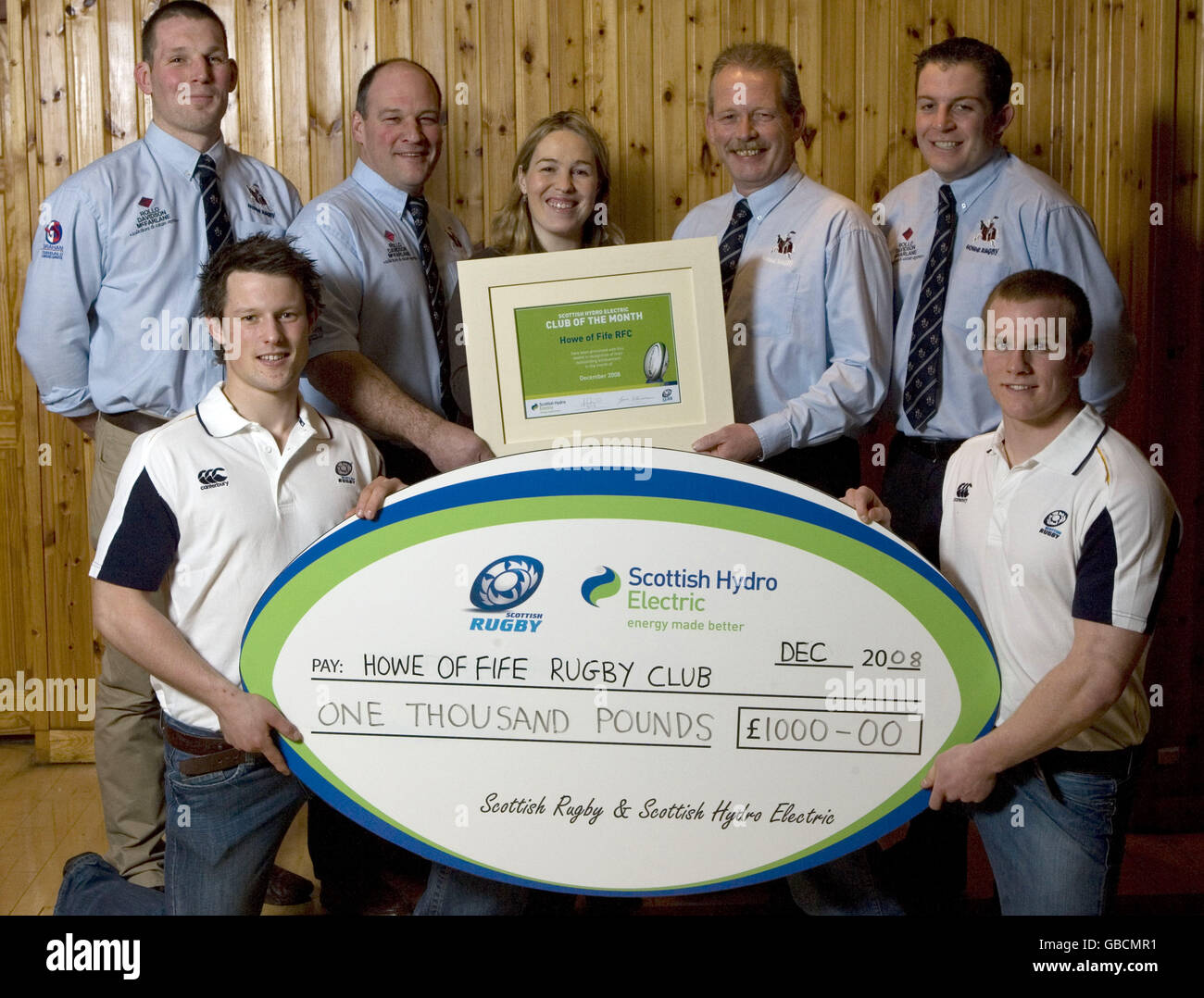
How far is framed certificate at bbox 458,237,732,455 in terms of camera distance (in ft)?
5.83

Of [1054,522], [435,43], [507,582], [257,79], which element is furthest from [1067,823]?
[257,79]

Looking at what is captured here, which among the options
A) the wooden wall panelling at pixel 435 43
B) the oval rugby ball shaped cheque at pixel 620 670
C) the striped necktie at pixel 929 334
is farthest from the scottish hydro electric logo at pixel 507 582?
the wooden wall panelling at pixel 435 43

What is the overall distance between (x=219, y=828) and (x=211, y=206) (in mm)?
1357

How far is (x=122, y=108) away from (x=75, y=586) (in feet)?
4.62

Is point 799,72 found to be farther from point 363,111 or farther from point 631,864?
point 631,864

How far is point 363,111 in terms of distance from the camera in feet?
7.67

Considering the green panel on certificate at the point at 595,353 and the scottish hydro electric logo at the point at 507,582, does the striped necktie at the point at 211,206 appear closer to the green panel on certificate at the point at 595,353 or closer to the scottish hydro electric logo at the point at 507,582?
the green panel on certificate at the point at 595,353

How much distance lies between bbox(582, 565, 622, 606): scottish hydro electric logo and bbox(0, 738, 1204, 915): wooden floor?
789mm

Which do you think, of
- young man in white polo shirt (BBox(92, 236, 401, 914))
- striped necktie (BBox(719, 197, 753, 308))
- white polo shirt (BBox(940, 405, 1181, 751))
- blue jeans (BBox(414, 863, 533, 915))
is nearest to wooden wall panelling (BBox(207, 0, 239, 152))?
young man in white polo shirt (BBox(92, 236, 401, 914))

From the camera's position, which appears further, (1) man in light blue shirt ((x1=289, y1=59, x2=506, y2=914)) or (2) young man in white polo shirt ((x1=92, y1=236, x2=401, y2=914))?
(1) man in light blue shirt ((x1=289, y1=59, x2=506, y2=914))

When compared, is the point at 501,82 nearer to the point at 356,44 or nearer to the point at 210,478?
the point at 356,44

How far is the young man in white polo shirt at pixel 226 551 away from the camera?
1.66 meters

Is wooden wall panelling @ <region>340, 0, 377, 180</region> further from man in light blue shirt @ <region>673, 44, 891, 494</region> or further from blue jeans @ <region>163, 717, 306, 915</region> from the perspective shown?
blue jeans @ <region>163, 717, 306, 915</region>
